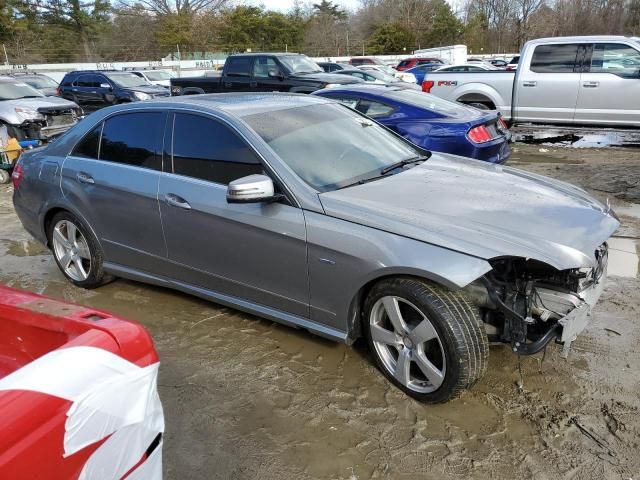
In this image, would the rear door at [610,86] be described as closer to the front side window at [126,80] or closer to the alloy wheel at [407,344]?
the alloy wheel at [407,344]

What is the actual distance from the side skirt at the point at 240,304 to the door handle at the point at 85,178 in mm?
665

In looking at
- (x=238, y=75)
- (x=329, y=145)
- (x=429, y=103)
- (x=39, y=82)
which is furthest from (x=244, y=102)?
(x=39, y=82)

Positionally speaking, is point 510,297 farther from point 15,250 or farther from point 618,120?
point 618,120

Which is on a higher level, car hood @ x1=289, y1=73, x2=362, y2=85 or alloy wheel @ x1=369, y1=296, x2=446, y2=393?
car hood @ x1=289, y1=73, x2=362, y2=85

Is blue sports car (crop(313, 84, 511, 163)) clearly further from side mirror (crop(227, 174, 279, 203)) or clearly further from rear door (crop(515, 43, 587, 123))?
side mirror (crop(227, 174, 279, 203))

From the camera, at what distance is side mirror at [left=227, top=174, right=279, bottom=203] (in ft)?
10.2

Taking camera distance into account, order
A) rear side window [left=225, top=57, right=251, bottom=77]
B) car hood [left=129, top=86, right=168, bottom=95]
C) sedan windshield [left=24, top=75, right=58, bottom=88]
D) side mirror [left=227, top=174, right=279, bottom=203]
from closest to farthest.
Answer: side mirror [left=227, top=174, right=279, bottom=203] < rear side window [left=225, top=57, right=251, bottom=77] < car hood [left=129, top=86, right=168, bottom=95] < sedan windshield [left=24, top=75, right=58, bottom=88]

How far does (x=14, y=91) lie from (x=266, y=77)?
559 cm

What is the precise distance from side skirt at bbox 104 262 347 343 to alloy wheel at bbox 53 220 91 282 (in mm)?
336

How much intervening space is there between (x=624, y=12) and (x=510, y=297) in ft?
182

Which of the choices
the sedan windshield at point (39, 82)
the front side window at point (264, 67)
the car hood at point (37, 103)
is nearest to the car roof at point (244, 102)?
the car hood at point (37, 103)

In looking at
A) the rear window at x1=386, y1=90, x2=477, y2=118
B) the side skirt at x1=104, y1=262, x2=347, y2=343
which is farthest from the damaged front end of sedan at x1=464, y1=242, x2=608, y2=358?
the rear window at x1=386, y1=90, x2=477, y2=118

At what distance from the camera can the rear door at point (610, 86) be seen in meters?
9.70

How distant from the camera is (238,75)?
13.2 meters
